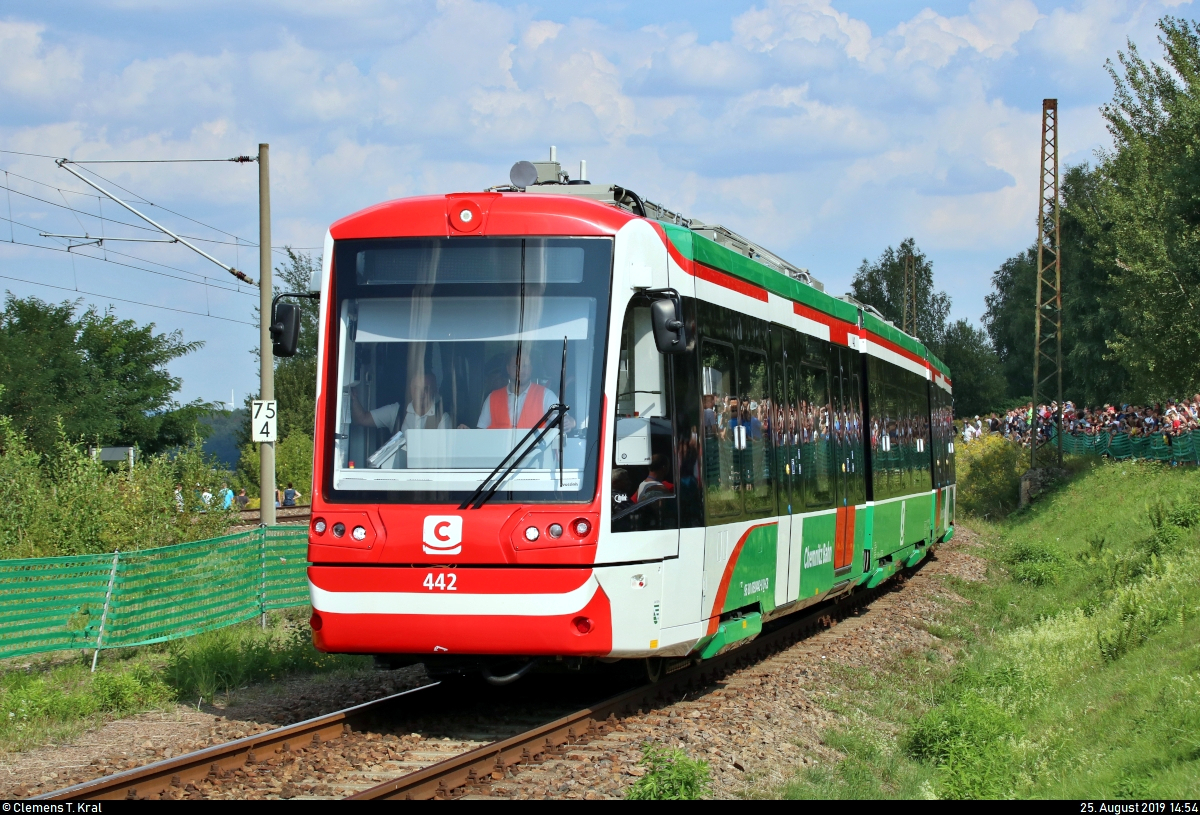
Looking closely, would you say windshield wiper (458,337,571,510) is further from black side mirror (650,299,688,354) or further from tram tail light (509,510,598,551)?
black side mirror (650,299,688,354)

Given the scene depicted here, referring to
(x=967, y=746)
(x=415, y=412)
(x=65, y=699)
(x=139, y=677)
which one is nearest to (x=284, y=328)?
(x=415, y=412)

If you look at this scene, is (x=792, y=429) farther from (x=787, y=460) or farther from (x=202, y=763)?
(x=202, y=763)

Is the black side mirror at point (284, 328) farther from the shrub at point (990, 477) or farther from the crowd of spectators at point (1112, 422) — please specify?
the shrub at point (990, 477)

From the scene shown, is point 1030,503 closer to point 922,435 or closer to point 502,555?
point 922,435

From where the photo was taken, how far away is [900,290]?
10669cm

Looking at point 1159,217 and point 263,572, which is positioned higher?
point 1159,217

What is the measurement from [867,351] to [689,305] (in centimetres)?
724

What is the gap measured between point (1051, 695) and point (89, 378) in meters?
54.6

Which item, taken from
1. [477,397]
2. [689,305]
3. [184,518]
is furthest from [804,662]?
[184,518]

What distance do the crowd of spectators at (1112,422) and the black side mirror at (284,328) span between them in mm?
26325

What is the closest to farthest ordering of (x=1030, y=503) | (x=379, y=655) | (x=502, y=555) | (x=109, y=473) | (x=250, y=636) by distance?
(x=502, y=555)
(x=379, y=655)
(x=250, y=636)
(x=109, y=473)
(x=1030, y=503)

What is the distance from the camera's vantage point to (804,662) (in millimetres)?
12578

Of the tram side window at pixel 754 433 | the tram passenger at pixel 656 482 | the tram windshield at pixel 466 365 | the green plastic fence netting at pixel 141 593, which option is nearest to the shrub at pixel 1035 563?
the tram side window at pixel 754 433

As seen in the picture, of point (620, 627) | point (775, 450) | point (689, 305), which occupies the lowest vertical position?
point (620, 627)
